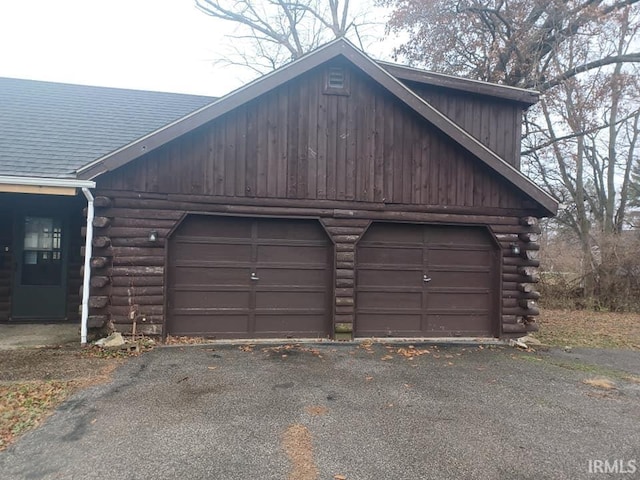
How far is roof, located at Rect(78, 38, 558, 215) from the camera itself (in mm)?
6680

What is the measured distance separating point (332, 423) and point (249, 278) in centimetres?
379

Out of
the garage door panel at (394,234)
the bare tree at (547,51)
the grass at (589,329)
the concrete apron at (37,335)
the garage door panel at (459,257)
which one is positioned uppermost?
the bare tree at (547,51)

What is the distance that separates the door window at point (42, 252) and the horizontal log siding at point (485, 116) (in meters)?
8.35

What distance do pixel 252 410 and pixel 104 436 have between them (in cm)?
136

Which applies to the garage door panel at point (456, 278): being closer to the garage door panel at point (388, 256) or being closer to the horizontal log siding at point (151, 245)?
the garage door panel at point (388, 256)

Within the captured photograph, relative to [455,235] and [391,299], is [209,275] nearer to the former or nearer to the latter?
[391,299]

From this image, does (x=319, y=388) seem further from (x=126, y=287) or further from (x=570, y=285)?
(x=570, y=285)

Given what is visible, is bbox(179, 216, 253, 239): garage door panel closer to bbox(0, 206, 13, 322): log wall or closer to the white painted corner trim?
the white painted corner trim

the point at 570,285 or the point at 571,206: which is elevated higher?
the point at 571,206

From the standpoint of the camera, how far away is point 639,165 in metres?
23.1

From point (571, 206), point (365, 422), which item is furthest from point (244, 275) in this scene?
point (571, 206)

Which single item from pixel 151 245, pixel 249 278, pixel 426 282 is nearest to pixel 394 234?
pixel 426 282

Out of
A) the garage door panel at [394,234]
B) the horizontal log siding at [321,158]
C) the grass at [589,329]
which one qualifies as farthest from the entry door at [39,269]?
the grass at [589,329]

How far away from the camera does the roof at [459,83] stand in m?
9.60
